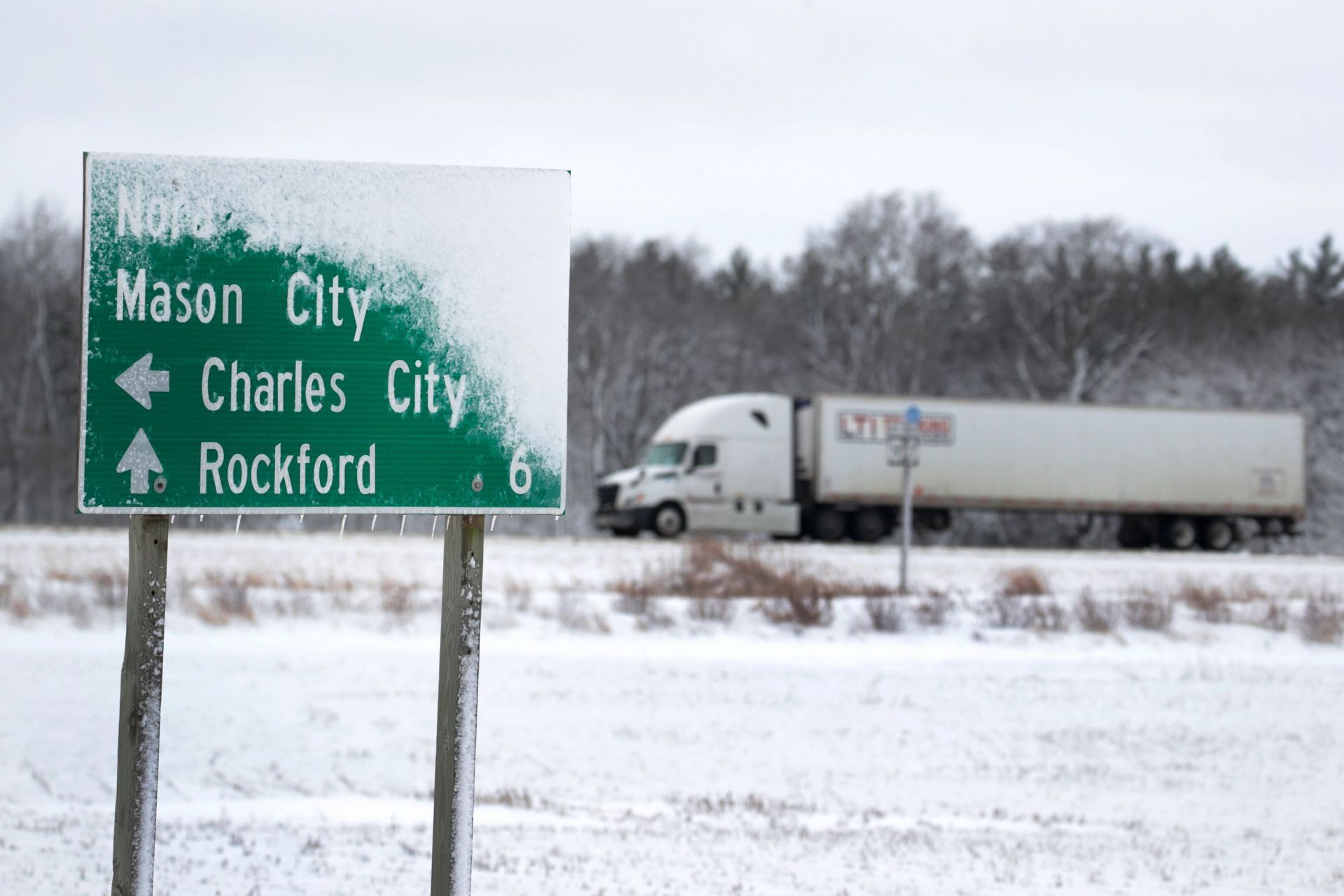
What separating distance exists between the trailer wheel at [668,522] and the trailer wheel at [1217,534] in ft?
→ 45.8

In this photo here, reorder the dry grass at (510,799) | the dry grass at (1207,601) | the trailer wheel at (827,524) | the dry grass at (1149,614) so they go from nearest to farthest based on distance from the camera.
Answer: the dry grass at (510,799), the dry grass at (1149,614), the dry grass at (1207,601), the trailer wheel at (827,524)

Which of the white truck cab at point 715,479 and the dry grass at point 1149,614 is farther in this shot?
the white truck cab at point 715,479

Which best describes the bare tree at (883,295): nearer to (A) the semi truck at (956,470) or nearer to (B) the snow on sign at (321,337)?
(A) the semi truck at (956,470)

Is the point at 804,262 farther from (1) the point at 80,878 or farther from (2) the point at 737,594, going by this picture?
(1) the point at 80,878

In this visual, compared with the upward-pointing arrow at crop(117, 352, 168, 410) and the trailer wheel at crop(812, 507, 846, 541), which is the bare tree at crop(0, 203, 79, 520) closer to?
the trailer wheel at crop(812, 507, 846, 541)

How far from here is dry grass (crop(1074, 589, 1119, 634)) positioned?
15547 mm

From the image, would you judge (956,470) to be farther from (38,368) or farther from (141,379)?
(38,368)

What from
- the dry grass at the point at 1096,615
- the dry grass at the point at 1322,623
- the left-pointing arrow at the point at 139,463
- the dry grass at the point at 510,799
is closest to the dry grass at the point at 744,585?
the dry grass at the point at 1096,615

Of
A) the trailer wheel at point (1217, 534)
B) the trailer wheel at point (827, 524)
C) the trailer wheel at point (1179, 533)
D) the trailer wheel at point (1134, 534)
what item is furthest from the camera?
the trailer wheel at point (1134, 534)

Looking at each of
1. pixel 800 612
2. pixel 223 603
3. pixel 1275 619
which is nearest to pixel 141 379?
pixel 223 603

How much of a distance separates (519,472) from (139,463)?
3.38ft

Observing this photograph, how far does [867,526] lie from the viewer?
31.2 metres

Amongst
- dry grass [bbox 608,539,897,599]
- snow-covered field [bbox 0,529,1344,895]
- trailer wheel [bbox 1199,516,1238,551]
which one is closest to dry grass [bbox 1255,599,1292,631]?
snow-covered field [bbox 0,529,1344,895]

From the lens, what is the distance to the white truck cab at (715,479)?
29.6 m
